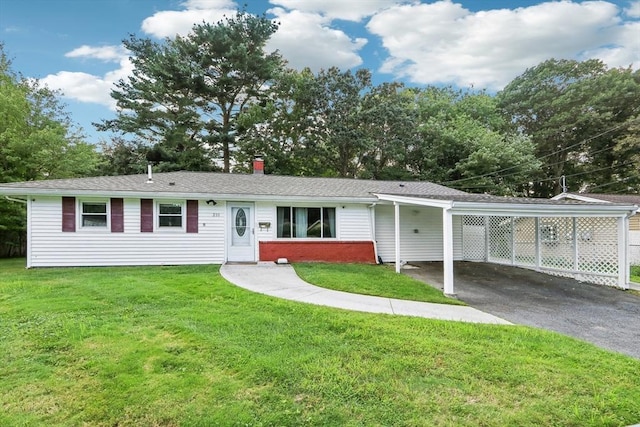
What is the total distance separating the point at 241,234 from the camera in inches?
437

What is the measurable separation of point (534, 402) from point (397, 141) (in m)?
21.5

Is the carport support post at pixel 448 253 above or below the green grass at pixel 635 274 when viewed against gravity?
above

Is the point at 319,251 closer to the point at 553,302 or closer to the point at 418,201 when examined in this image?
the point at 418,201

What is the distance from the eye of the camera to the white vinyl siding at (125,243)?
9.62 meters

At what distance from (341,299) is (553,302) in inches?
173

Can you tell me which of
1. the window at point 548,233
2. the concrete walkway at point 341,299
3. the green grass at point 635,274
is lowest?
the green grass at point 635,274

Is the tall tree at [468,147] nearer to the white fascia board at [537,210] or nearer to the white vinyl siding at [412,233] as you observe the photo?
the white vinyl siding at [412,233]

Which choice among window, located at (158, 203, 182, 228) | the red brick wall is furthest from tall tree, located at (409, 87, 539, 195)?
window, located at (158, 203, 182, 228)

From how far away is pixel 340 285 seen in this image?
752 centimetres

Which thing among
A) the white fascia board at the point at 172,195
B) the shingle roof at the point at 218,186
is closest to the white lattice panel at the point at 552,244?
the shingle roof at the point at 218,186

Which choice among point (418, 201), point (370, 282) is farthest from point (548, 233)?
point (370, 282)

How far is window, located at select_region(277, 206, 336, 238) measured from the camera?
11.4 m

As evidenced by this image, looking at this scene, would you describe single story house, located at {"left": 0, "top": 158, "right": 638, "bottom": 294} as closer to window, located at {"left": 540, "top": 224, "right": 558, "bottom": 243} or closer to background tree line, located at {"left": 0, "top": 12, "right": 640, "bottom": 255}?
window, located at {"left": 540, "top": 224, "right": 558, "bottom": 243}

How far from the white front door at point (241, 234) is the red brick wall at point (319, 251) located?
49 cm
